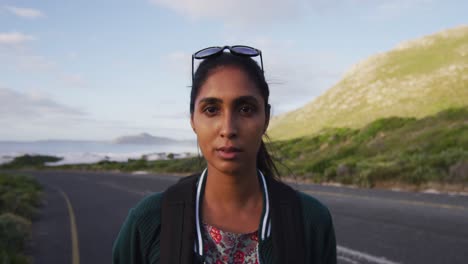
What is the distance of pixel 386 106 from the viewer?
6669cm

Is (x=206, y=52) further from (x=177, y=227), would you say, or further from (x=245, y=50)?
(x=177, y=227)

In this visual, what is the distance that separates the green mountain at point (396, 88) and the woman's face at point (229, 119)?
5539cm

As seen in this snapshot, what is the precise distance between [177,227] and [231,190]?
30 centimetres

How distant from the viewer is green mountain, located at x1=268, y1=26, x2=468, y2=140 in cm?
6116

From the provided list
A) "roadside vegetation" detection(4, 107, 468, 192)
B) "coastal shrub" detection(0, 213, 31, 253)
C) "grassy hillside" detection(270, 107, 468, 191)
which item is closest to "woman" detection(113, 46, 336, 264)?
"roadside vegetation" detection(4, 107, 468, 192)

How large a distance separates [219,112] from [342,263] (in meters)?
5.63

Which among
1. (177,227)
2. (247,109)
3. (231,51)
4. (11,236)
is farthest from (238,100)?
(11,236)

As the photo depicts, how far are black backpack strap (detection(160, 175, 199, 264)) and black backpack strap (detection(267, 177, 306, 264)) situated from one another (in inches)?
12.6

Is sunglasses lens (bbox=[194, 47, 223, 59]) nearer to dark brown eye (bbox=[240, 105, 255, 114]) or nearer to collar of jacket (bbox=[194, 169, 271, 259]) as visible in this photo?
dark brown eye (bbox=[240, 105, 255, 114])

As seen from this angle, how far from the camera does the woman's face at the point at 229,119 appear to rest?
1.87 m

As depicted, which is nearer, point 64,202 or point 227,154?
point 227,154

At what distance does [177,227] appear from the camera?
1782 millimetres

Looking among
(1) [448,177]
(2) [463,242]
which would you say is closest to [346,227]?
(2) [463,242]

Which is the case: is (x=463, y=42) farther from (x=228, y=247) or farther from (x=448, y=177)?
(x=228, y=247)
